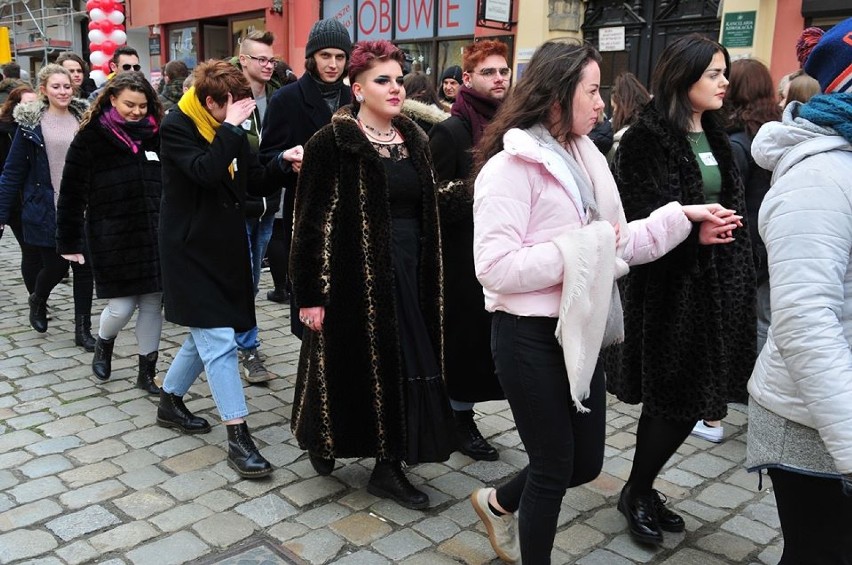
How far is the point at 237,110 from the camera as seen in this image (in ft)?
12.4

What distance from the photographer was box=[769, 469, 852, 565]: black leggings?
2016 millimetres

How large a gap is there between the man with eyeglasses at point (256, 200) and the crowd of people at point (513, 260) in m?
0.05

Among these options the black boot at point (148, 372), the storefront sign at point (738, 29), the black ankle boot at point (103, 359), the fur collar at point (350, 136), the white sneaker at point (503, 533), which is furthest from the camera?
the storefront sign at point (738, 29)

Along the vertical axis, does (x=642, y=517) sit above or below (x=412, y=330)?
below

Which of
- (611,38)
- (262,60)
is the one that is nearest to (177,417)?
(262,60)

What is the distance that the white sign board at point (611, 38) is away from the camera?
11.6 meters

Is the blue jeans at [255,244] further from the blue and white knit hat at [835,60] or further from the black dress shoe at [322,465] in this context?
the blue and white knit hat at [835,60]

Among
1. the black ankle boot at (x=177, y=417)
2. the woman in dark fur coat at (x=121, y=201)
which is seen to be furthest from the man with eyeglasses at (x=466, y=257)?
the woman in dark fur coat at (x=121, y=201)

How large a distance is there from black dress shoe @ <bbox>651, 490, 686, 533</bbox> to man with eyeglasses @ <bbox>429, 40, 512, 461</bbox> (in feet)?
3.17

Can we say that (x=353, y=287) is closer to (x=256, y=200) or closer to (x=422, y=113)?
(x=422, y=113)

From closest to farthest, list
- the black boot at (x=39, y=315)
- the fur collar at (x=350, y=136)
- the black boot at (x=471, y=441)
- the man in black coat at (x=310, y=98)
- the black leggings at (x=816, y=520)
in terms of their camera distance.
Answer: the black leggings at (x=816, y=520), the fur collar at (x=350, y=136), the black boot at (x=471, y=441), the man in black coat at (x=310, y=98), the black boot at (x=39, y=315)

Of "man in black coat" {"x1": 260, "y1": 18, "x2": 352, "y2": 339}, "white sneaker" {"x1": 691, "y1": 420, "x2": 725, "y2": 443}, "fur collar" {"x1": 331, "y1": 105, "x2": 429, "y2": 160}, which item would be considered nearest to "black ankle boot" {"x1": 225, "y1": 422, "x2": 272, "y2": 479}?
"man in black coat" {"x1": 260, "y1": 18, "x2": 352, "y2": 339}

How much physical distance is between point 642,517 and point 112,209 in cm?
353

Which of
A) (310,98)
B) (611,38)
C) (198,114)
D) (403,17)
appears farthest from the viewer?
(403,17)
